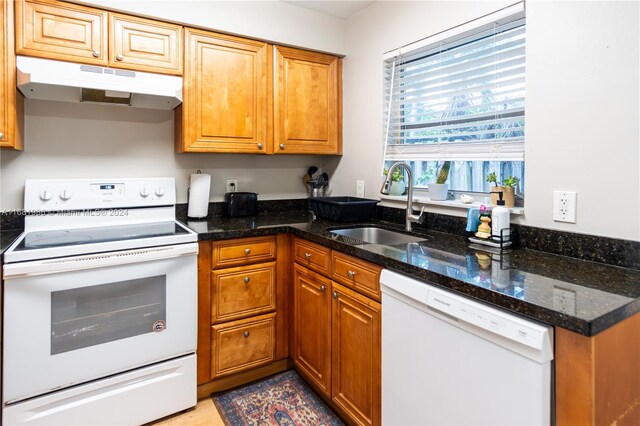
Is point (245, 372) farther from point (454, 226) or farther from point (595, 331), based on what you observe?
point (595, 331)

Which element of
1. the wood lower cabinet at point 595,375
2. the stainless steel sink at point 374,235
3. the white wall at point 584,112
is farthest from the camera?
the stainless steel sink at point 374,235

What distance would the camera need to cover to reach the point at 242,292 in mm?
2053

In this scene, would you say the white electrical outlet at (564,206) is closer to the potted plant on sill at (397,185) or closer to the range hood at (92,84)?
the potted plant on sill at (397,185)

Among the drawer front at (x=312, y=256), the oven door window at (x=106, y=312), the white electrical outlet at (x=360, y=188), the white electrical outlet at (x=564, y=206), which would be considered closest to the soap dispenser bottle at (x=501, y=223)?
the white electrical outlet at (x=564, y=206)

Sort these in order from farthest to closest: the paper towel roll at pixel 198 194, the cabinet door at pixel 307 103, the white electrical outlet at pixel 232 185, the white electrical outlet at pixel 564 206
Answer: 1. the white electrical outlet at pixel 232 185
2. the cabinet door at pixel 307 103
3. the paper towel roll at pixel 198 194
4. the white electrical outlet at pixel 564 206

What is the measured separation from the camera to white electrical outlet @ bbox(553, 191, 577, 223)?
4.72 feet

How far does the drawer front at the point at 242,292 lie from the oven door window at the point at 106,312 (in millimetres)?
279

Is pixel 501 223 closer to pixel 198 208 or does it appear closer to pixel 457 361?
pixel 457 361

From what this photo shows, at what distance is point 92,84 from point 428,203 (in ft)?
5.81

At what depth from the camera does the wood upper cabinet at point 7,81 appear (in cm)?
172

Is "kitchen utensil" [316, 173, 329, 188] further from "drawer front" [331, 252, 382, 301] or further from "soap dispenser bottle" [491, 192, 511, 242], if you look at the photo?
"soap dispenser bottle" [491, 192, 511, 242]

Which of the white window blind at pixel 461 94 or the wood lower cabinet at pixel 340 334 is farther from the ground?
the white window blind at pixel 461 94

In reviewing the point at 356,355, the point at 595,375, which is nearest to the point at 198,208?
the point at 356,355

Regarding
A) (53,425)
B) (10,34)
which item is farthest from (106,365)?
(10,34)
